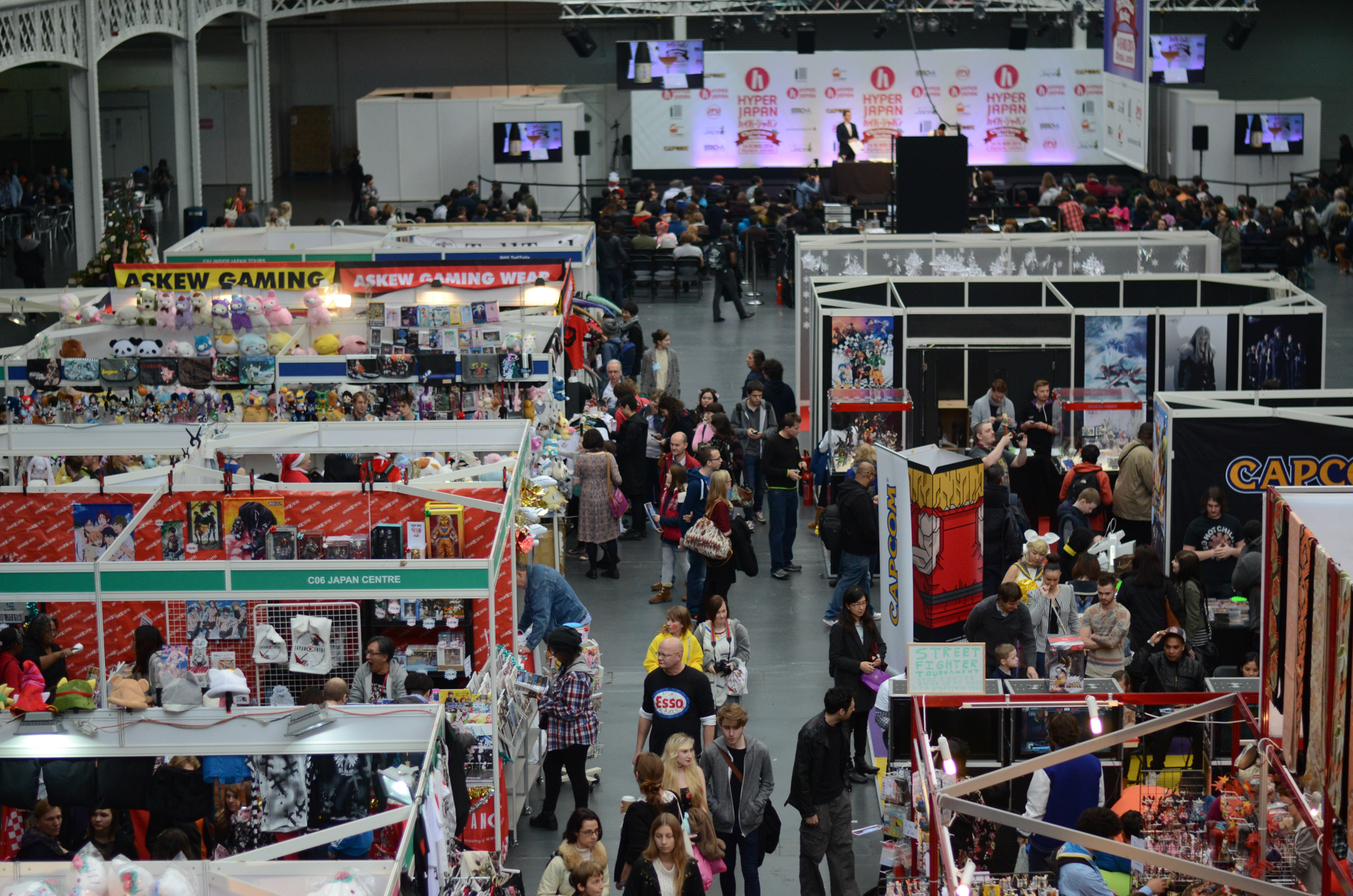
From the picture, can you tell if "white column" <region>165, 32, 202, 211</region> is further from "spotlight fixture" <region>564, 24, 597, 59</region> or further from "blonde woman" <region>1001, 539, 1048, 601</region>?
"blonde woman" <region>1001, 539, 1048, 601</region>

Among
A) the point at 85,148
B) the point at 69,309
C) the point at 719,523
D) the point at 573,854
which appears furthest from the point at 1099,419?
the point at 85,148

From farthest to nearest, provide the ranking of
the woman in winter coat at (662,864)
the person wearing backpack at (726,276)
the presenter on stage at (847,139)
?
the presenter on stage at (847,139), the person wearing backpack at (726,276), the woman in winter coat at (662,864)

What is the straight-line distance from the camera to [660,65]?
27.5 meters

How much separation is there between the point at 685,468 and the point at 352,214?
1759cm

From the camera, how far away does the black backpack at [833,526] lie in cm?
1042

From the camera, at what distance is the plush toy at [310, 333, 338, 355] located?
12.1m

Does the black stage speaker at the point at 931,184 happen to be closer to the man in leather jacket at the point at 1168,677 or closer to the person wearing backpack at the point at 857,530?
the person wearing backpack at the point at 857,530

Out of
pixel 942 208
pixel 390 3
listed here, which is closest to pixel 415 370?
pixel 942 208

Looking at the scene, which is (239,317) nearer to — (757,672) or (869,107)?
(757,672)

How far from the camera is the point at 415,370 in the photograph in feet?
38.6

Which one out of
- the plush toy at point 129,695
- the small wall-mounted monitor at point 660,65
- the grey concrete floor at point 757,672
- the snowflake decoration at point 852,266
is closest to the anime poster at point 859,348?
the grey concrete floor at point 757,672

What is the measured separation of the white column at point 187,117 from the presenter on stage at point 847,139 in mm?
10810

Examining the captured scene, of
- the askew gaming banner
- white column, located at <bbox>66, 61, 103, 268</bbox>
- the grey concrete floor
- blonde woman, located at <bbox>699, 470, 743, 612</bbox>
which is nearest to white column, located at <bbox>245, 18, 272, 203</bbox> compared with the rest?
white column, located at <bbox>66, 61, 103, 268</bbox>

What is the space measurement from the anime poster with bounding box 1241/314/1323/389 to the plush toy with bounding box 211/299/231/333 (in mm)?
8368
